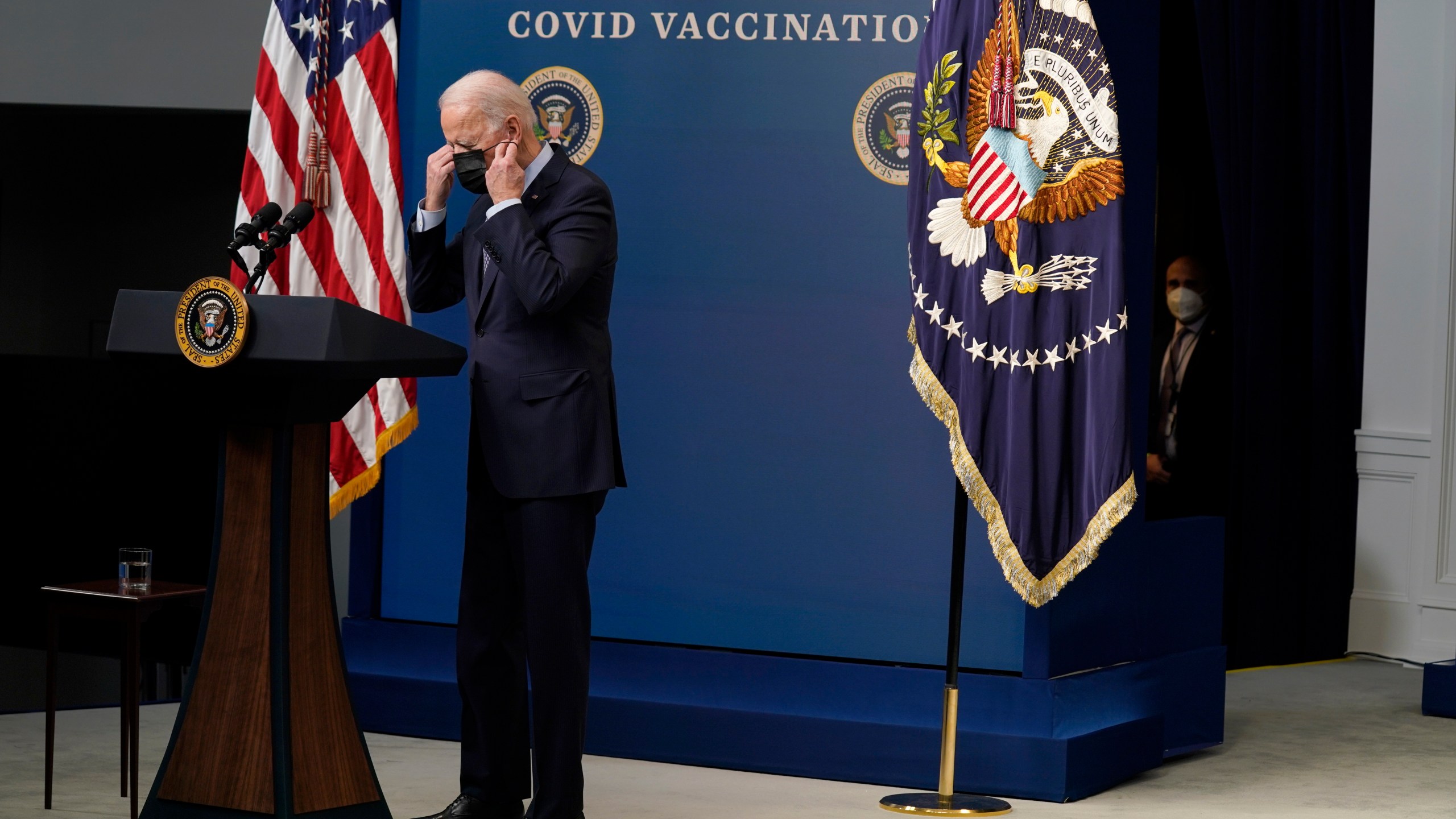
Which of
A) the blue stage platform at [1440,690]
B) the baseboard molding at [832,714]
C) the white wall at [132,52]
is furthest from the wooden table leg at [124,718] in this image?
the blue stage platform at [1440,690]

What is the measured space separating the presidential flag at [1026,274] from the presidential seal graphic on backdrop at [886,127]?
1.09 ft

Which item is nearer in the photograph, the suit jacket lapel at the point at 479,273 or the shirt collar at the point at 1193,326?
the suit jacket lapel at the point at 479,273

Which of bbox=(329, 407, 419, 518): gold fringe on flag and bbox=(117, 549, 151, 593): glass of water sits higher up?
bbox=(329, 407, 419, 518): gold fringe on flag

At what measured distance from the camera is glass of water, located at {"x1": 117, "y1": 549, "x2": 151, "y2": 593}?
3957 millimetres

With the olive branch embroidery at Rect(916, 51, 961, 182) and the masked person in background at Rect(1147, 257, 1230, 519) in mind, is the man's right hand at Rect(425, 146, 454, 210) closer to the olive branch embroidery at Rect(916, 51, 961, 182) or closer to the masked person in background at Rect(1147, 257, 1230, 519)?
the olive branch embroidery at Rect(916, 51, 961, 182)

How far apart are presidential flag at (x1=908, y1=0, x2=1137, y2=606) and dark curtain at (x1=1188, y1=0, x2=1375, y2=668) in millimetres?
3017

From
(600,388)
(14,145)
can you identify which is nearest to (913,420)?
(600,388)

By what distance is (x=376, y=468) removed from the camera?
4.81m

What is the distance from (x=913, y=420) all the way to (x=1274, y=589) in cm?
339

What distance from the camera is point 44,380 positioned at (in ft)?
24.6

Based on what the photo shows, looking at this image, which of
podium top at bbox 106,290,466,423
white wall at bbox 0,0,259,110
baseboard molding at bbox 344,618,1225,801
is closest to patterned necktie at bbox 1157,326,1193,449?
baseboard molding at bbox 344,618,1225,801

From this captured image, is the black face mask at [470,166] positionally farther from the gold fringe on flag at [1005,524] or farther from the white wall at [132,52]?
the white wall at [132,52]

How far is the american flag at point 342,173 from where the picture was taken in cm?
476

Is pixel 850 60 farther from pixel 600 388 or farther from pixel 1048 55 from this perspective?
pixel 600 388
